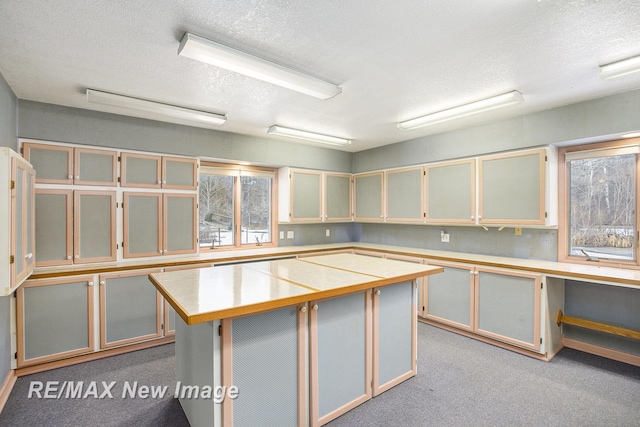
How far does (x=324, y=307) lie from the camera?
211cm

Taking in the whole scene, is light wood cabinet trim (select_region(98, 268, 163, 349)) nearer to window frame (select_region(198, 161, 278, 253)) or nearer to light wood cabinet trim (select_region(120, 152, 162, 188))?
light wood cabinet trim (select_region(120, 152, 162, 188))

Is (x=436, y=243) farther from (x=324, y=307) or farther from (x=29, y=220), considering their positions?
(x=29, y=220)

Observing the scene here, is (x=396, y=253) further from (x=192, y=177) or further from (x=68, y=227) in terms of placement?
(x=68, y=227)

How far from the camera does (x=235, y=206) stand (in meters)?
4.63

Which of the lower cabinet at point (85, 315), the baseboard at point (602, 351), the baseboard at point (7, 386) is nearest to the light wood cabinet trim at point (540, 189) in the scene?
the baseboard at point (602, 351)

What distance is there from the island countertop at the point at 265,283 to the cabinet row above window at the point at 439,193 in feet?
5.15

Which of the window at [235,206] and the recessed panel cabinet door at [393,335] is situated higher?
the window at [235,206]

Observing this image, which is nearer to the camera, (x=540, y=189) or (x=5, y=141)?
(x=5, y=141)

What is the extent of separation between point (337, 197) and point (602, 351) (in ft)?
12.3

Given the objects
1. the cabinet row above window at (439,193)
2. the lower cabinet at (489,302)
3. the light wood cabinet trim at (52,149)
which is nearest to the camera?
the light wood cabinet trim at (52,149)

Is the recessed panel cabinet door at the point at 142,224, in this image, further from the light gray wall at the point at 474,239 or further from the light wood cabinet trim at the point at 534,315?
the light wood cabinet trim at the point at 534,315

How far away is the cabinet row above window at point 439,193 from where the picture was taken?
335 centimetres

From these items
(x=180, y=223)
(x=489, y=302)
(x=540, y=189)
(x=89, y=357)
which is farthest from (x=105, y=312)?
(x=540, y=189)

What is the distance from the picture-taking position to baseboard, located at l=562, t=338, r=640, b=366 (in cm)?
289
